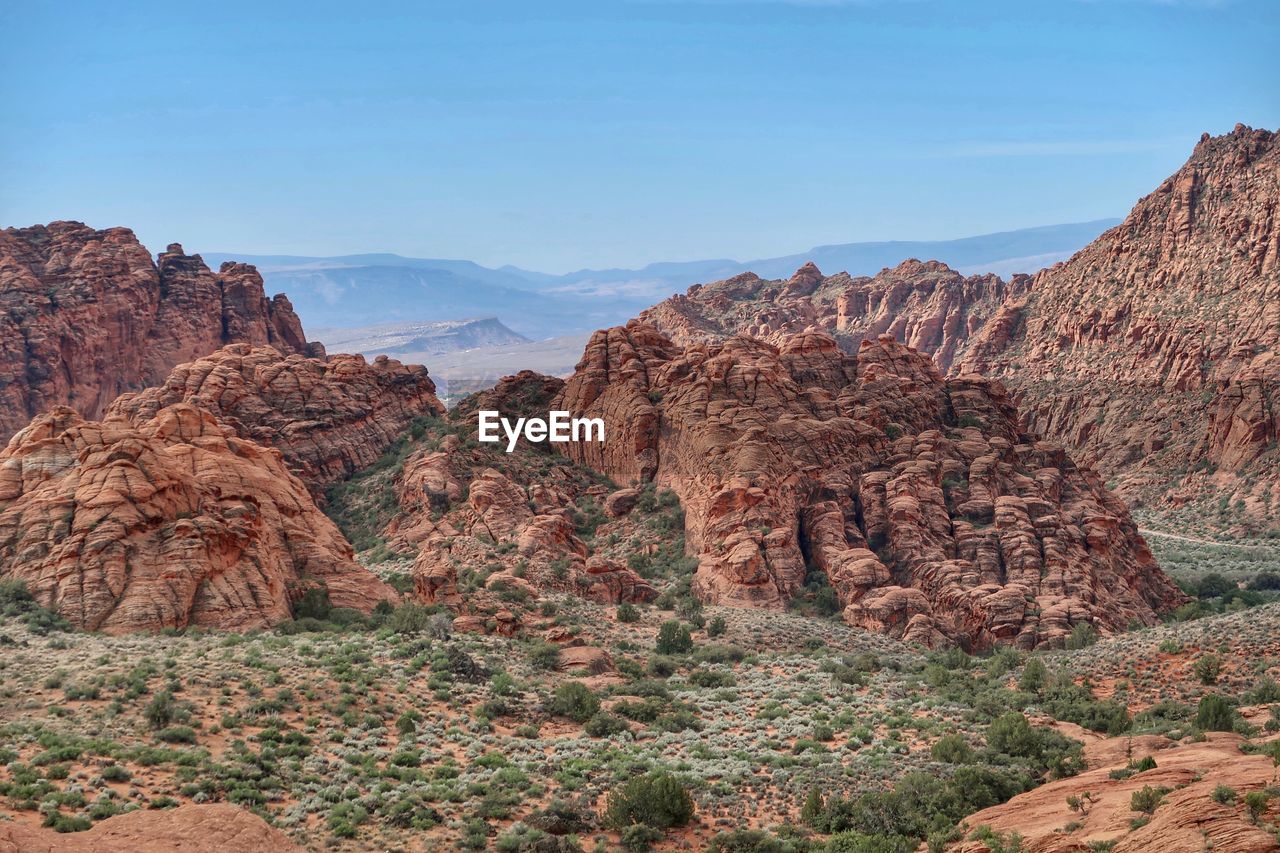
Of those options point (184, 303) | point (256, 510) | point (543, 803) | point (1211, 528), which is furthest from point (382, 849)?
point (184, 303)

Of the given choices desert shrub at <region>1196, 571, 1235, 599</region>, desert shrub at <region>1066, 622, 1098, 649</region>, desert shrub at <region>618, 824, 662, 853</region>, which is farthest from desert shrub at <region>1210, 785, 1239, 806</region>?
desert shrub at <region>1196, 571, 1235, 599</region>

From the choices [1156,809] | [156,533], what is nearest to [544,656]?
[156,533]

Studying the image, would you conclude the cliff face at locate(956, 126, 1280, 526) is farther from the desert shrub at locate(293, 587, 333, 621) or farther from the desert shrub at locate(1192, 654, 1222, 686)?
the desert shrub at locate(293, 587, 333, 621)

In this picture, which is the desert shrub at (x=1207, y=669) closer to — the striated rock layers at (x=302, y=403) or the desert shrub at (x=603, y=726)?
the desert shrub at (x=603, y=726)

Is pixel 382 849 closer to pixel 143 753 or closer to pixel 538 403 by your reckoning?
pixel 143 753

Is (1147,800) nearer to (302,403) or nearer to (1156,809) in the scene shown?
(1156,809)

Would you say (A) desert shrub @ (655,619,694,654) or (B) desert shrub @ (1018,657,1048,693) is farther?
(A) desert shrub @ (655,619,694,654)
